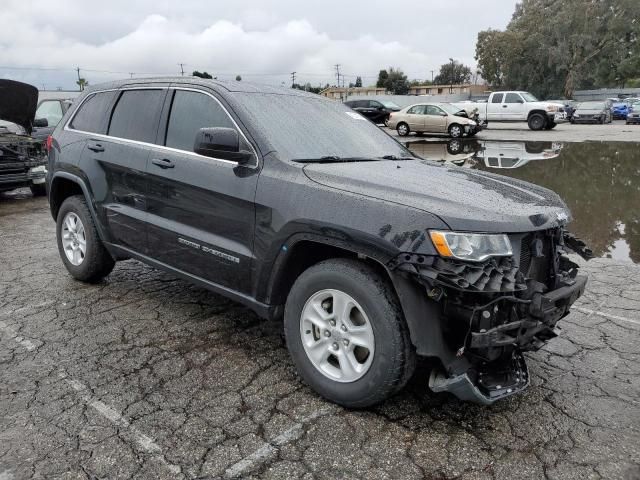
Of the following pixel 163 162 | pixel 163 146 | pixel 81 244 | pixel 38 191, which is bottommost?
pixel 38 191

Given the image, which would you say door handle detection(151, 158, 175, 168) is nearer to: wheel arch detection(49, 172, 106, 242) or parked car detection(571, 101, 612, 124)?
wheel arch detection(49, 172, 106, 242)

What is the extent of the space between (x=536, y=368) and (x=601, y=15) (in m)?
63.8

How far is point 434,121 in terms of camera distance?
2525 cm

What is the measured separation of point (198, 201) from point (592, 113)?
34.7 m

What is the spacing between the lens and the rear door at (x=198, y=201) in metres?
3.53

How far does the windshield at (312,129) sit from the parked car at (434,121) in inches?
827

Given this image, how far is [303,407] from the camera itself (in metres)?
3.18

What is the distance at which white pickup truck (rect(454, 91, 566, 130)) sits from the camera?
2688 cm

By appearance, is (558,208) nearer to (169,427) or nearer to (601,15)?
(169,427)

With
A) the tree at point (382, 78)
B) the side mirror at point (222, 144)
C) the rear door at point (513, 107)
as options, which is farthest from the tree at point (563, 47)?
the side mirror at point (222, 144)

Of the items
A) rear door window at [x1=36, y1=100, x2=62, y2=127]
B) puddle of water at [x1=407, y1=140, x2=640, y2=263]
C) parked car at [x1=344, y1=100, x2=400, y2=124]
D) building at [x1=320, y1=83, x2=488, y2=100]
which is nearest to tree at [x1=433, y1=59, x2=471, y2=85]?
building at [x1=320, y1=83, x2=488, y2=100]

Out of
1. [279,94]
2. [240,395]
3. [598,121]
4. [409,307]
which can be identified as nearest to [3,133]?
[279,94]

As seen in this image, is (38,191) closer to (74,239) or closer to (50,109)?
(50,109)

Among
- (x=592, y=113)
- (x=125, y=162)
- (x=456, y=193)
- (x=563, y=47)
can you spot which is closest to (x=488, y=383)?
(x=456, y=193)
